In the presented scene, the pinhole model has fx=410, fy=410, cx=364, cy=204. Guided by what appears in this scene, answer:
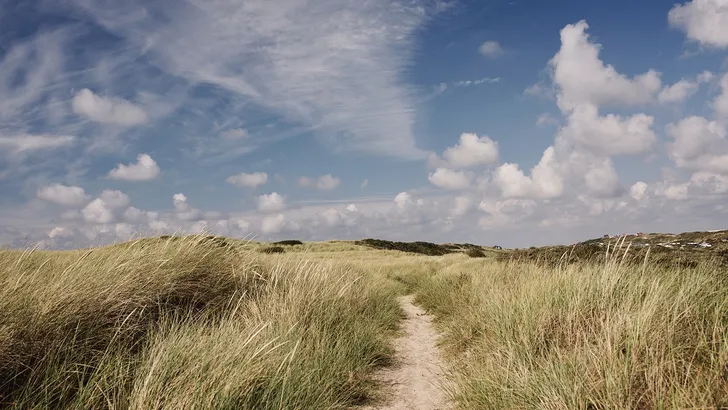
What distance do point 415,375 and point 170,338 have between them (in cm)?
347

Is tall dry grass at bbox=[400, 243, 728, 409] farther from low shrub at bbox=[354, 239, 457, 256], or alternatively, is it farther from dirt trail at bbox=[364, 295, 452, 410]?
low shrub at bbox=[354, 239, 457, 256]

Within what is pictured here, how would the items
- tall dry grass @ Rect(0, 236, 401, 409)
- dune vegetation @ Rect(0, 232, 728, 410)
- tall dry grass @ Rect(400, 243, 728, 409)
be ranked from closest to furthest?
tall dry grass @ Rect(400, 243, 728, 409) → dune vegetation @ Rect(0, 232, 728, 410) → tall dry grass @ Rect(0, 236, 401, 409)

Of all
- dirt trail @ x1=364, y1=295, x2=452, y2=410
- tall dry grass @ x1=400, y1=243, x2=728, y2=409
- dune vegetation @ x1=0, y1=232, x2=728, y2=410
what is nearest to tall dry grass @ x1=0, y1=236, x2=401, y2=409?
dune vegetation @ x1=0, y1=232, x2=728, y2=410

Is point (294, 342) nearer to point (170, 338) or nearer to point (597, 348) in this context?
point (170, 338)

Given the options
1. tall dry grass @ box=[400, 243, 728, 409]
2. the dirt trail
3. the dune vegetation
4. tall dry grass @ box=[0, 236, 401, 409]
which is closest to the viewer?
tall dry grass @ box=[400, 243, 728, 409]

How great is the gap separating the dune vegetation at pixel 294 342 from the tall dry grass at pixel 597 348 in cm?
2

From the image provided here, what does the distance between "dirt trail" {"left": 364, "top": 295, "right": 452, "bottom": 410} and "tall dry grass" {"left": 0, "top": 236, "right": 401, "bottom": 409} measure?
32 centimetres

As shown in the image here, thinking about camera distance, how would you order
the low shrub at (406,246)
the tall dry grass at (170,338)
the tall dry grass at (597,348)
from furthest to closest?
the low shrub at (406,246) → the tall dry grass at (170,338) → the tall dry grass at (597,348)

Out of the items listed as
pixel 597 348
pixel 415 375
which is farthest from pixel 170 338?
pixel 597 348

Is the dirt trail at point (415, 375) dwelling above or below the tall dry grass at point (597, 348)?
below

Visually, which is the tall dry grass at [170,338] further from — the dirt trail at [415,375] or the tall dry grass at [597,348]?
the tall dry grass at [597,348]

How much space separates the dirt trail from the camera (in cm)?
495

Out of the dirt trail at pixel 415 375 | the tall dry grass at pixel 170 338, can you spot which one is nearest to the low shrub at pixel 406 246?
the dirt trail at pixel 415 375

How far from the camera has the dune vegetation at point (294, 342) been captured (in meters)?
3.12
